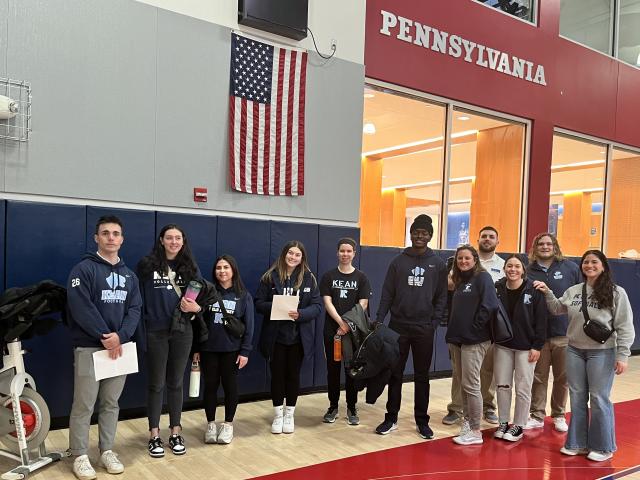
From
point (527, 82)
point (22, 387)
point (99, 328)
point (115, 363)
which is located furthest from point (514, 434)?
point (527, 82)

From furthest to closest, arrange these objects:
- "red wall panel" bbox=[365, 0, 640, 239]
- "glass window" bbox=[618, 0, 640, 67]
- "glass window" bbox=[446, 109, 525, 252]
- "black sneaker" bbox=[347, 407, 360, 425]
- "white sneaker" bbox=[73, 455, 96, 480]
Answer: "glass window" bbox=[618, 0, 640, 67]
"glass window" bbox=[446, 109, 525, 252]
"red wall panel" bbox=[365, 0, 640, 239]
"black sneaker" bbox=[347, 407, 360, 425]
"white sneaker" bbox=[73, 455, 96, 480]

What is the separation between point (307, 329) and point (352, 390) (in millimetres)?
746

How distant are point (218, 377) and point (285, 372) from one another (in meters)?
0.61

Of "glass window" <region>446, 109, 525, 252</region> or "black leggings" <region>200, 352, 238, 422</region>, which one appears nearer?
"black leggings" <region>200, 352, 238, 422</region>

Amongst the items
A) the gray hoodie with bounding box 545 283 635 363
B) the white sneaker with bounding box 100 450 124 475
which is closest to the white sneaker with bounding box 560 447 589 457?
the gray hoodie with bounding box 545 283 635 363

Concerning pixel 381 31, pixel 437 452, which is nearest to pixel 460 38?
pixel 381 31

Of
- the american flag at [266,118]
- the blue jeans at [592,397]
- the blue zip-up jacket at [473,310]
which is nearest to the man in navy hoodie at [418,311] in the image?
the blue zip-up jacket at [473,310]

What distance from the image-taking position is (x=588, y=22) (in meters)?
9.39

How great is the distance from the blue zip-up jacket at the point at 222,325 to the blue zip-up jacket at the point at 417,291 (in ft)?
3.70

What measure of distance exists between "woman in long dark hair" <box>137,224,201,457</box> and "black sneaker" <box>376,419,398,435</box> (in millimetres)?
1635

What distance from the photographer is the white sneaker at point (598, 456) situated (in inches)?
169

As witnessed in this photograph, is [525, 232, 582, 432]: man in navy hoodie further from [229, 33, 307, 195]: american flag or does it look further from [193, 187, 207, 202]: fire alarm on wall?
[193, 187, 207, 202]: fire alarm on wall

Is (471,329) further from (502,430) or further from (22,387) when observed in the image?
(22,387)

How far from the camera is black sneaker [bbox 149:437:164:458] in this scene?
4059 mm
